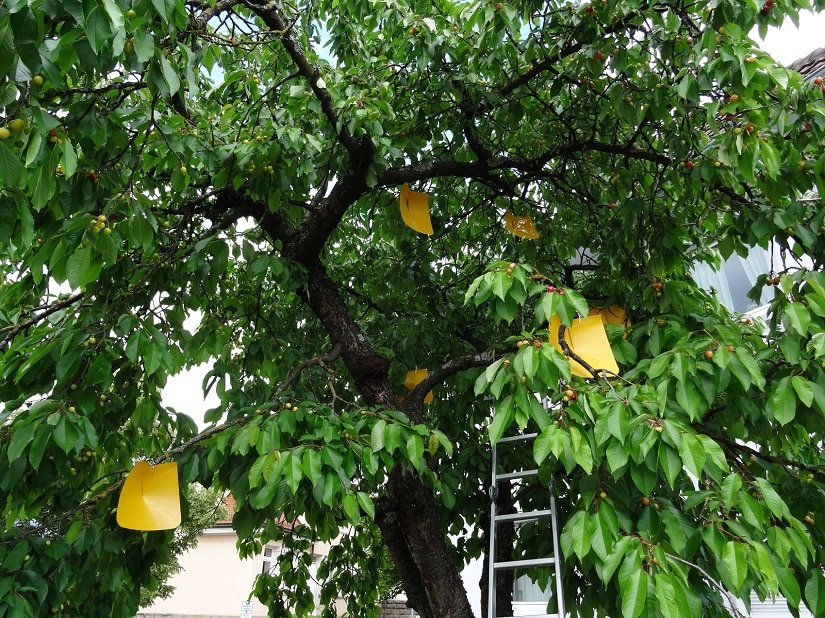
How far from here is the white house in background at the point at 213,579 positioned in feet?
49.6

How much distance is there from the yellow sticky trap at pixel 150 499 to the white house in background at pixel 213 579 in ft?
44.2

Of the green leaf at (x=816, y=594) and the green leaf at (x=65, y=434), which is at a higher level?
the green leaf at (x=65, y=434)

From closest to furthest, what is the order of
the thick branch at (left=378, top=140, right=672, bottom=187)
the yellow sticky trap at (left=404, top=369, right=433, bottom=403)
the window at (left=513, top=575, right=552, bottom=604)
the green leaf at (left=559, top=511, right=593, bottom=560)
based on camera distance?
the green leaf at (left=559, top=511, right=593, bottom=560), the thick branch at (left=378, top=140, right=672, bottom=187), the yellow sticky trap at (left=404, top=369, right=433, bottom=403), the window at (left=513, top=575, right=552, bottom=604)

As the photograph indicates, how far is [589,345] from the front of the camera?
7.82 ft

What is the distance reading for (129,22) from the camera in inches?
66.6

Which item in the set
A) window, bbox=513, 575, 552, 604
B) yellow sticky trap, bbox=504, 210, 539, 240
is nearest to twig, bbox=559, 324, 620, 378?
yellow sticky trap, bbox=504, 210, 539, 240

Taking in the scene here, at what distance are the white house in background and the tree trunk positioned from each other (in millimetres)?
12482

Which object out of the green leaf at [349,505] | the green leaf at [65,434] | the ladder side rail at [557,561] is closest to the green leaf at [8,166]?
the green leaf at [65,434]

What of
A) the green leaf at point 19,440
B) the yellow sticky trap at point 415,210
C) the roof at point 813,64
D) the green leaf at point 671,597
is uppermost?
the roof at point 813,64

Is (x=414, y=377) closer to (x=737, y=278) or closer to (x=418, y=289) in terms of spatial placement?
(x=418, y=289)

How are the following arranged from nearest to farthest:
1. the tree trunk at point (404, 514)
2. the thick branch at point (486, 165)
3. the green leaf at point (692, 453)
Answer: the green leaf at point (692, 453)
the tree trunk at point (404, 514)
the thick branch at point (486, 165)

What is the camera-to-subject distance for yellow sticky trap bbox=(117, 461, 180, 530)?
7.49 ft

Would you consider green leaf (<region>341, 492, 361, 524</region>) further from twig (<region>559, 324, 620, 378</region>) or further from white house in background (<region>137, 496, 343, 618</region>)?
white house in background (<region>137, 496, 343, 618</region>)

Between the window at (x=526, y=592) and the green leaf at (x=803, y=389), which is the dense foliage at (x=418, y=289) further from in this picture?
the window at (x=526, y=592)
